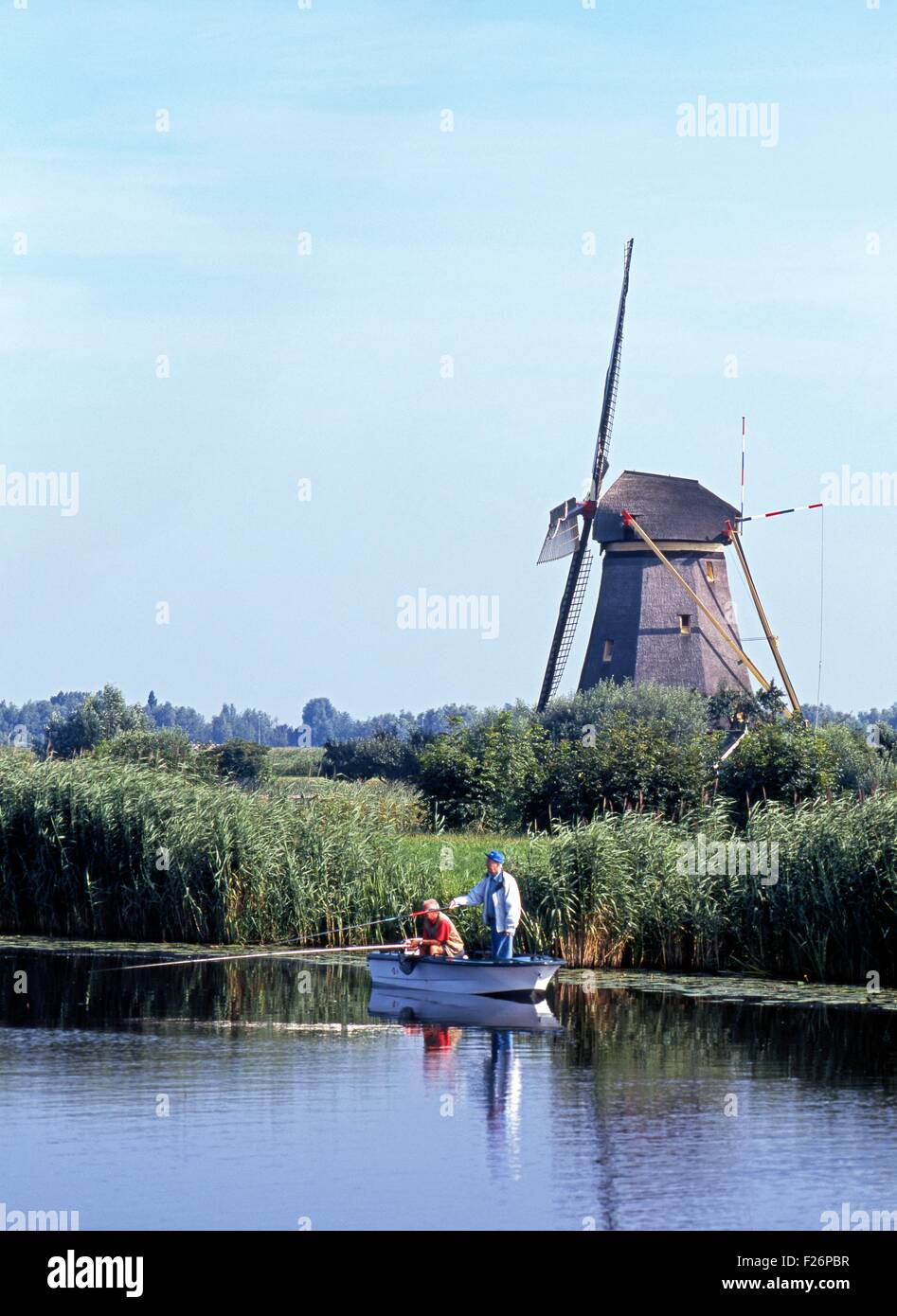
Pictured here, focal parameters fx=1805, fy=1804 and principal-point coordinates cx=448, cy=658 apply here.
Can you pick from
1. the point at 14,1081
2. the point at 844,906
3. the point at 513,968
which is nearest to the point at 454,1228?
the point at 14,1081

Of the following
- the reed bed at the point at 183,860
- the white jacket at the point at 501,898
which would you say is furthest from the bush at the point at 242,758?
the white jacket at the point at 501,898

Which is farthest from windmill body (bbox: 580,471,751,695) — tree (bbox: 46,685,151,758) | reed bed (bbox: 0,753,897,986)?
tree (bbox: 46,685,151,758)

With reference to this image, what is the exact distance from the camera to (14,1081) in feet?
51.3

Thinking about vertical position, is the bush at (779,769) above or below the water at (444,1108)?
above

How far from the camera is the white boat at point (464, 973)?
66.3 ft

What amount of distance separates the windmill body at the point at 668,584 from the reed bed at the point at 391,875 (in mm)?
24270

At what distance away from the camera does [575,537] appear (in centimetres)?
5634

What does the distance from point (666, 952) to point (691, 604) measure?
3243 centimetres

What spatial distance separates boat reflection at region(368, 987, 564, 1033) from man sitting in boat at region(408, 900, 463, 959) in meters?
0.54

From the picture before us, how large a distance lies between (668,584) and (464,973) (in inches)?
1372

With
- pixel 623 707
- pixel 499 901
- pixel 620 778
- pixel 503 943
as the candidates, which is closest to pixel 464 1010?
pixel 503 943

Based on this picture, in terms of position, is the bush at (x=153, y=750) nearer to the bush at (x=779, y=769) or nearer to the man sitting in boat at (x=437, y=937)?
the man sitting in boat at (x=437, y=937)
